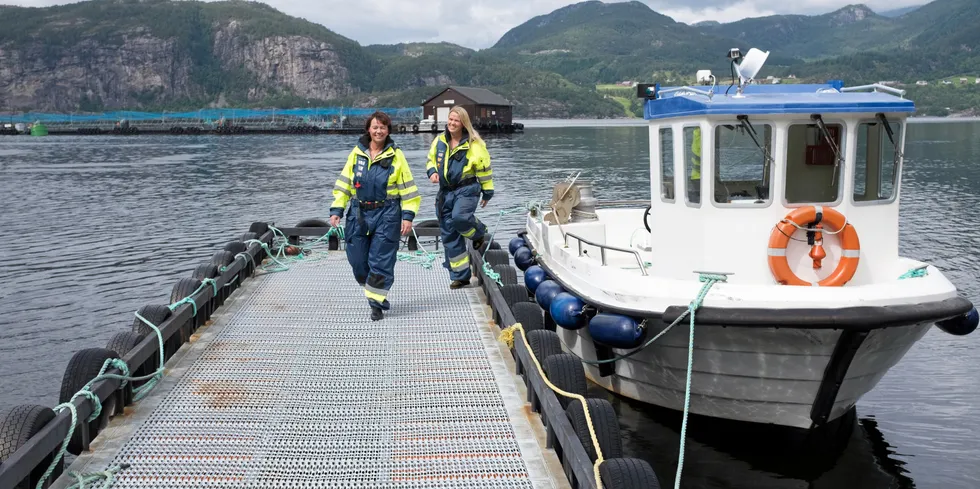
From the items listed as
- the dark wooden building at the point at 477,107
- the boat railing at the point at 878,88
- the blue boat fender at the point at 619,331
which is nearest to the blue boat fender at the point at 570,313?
the blue boat fender at the point at 619,331

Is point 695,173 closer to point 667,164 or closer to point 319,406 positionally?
point 667,164

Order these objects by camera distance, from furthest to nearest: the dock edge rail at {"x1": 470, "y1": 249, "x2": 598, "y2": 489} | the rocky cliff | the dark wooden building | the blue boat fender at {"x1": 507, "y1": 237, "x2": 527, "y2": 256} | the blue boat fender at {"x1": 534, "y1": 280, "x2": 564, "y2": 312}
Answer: the rocky cliff
the dark wooden building
the blue boat fender at {"x1": 507, "y1": 237, "x2": 527, "y2": 256}
the blue boat fender at {"x1": 534, "y1": 280, "x2": 564, "y2": 312}
the dock edge rail at {"x1": 470, "y1": 249, "x2": 598, "y2": 489}

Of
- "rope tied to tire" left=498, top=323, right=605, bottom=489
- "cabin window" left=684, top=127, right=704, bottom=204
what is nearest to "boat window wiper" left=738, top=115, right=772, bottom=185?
"cabin window" left=684, top=127, right=704, bottom=204

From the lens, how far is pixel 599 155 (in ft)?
171

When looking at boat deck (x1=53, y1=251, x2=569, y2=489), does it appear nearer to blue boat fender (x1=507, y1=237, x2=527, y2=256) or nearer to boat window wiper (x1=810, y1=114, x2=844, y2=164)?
boat window wiper (x1=810, y1=114, x2=844, y2=164)

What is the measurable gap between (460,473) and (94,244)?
55.4 ft

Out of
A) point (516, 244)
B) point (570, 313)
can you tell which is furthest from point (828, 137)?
point (516, 244)

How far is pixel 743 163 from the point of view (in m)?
7.12

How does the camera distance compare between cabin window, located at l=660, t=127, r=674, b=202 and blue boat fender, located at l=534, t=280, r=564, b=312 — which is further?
blue boat fender, located at l=534, t=280, r=564, b=312

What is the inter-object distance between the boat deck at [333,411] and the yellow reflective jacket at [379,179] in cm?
117

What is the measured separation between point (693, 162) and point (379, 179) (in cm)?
271

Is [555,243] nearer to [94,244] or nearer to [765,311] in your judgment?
[765,311]

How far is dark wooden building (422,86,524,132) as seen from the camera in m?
92.5

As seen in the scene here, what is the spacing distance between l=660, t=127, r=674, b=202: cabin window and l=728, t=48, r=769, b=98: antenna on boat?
68 centimetres
